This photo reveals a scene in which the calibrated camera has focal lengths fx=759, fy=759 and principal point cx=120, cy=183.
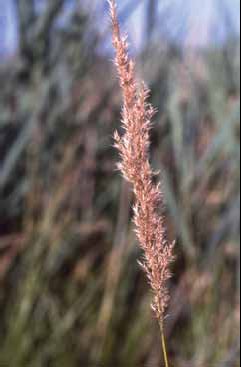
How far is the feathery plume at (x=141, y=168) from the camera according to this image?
20.9 inches

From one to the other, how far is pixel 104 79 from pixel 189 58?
267mm

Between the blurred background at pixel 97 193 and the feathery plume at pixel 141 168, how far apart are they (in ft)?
3.47

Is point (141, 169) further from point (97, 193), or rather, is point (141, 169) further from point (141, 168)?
point (97, 193)

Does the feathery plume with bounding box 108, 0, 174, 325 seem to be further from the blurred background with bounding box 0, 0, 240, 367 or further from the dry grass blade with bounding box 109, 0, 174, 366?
the blurred background with bounding box 0, 0, 240, 367

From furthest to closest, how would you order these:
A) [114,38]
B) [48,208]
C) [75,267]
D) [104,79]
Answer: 1. [104,79]
2. [75,267]
3. [48,208]
4. [114,38]

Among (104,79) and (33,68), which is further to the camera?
(104,79)

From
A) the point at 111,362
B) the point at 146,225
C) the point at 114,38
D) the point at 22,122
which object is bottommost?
the point at 111,362

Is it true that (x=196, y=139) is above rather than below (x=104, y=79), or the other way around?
below

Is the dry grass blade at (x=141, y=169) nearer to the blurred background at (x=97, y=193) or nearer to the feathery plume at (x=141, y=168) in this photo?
the feathery plume at (x=141, y=168)

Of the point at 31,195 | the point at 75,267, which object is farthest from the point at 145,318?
the point at 31,195

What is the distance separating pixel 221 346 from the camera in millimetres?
1521

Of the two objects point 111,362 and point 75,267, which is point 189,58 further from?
point 111,362

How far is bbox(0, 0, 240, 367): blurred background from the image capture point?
174cm

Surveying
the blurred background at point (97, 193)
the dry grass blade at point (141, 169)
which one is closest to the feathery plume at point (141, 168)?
the dry grass blade at point (141, 169)
